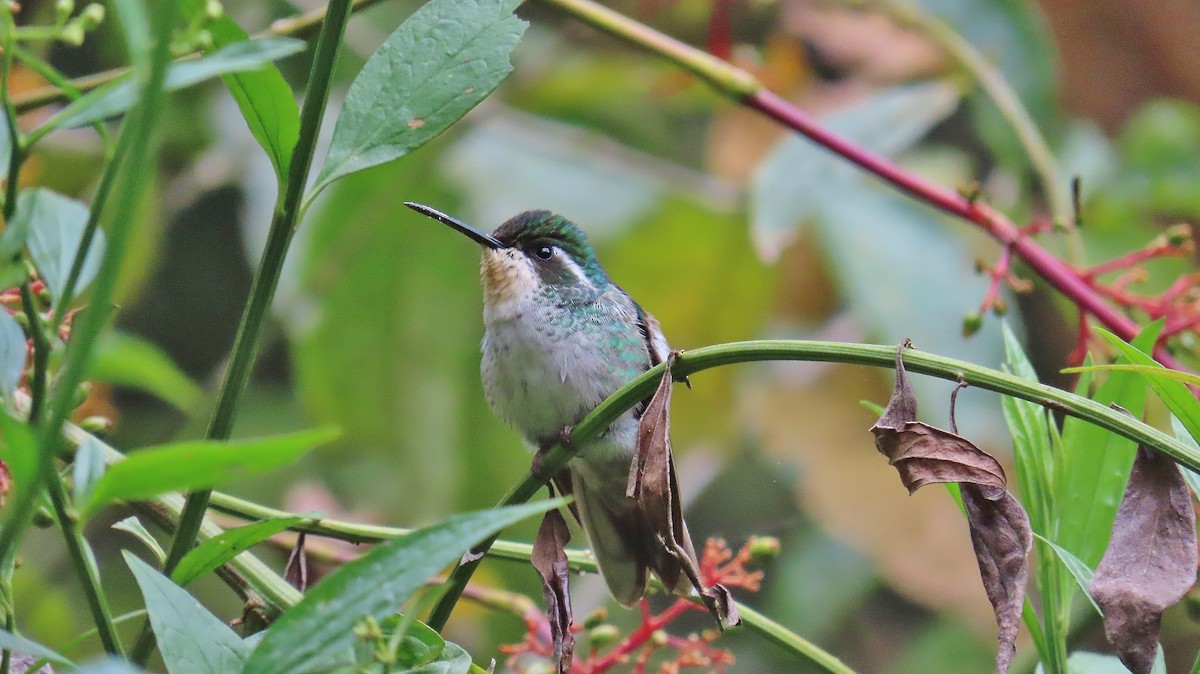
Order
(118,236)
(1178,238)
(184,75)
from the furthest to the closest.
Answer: (1178,238), (184,75), (118,236)

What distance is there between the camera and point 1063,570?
4.35ft

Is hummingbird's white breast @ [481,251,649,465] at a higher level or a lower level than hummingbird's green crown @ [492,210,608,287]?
lower

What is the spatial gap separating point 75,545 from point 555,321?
1381 mm

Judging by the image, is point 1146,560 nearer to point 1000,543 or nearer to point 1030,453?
point 1000,543

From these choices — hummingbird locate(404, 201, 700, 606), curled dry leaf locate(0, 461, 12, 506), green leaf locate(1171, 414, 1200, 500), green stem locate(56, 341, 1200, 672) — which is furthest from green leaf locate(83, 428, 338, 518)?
hummingbird locate(404, 201, 700, 606)

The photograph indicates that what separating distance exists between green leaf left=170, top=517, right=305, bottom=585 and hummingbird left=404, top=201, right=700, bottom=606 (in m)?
0.96

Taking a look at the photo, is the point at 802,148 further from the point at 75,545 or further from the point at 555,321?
the point at 75,545

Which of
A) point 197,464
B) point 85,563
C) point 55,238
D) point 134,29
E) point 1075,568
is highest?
point 134,29

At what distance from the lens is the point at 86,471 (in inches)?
29.8

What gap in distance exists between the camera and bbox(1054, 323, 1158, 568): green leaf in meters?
1.30

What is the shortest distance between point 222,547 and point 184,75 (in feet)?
1.24

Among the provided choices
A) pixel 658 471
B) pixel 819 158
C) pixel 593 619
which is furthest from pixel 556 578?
pixel 819 158

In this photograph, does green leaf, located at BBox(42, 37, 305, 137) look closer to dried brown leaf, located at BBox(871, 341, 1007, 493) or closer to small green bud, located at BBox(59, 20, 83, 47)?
small green bud, located at BBox(59, 20, 83, 47)

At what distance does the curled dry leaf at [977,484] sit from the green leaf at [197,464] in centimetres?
51
